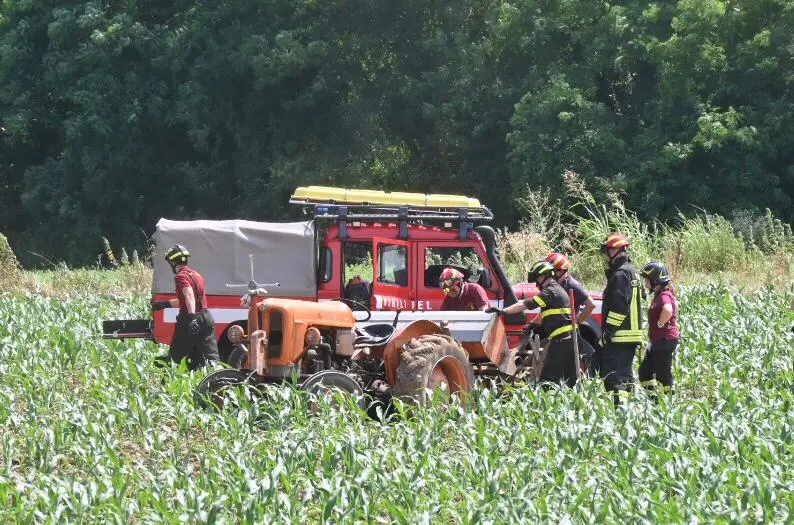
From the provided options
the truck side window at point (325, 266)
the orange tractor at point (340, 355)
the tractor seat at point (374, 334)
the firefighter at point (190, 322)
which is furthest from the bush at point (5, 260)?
the tractor seat at point (374, 334)

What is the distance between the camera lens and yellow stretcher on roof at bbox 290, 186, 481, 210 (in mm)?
16266

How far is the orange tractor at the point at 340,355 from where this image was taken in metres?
11.6

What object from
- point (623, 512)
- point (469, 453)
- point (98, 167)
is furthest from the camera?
point (98, 167)

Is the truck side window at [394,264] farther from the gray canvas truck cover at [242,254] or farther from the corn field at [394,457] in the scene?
the corn field at [394,457]

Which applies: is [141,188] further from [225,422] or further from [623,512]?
[623,512]

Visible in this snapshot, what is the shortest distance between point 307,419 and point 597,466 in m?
2.92

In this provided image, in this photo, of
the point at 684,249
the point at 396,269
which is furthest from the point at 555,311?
the point at 684,249

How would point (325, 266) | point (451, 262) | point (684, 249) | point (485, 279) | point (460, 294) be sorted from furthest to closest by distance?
point (684, 249) → point (451, 262) → point (325, 266) → point (485, 279) → point (460, 294)

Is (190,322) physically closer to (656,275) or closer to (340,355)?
(340,355)

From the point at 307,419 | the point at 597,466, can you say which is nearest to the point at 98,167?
the point at 307,419

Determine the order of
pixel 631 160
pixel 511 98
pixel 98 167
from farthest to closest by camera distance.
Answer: pixel 98 167 → pixel 511 98 → pixel 631 160

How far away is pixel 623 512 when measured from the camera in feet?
25.1

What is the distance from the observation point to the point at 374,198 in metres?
16.2

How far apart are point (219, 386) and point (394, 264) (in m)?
3.96
